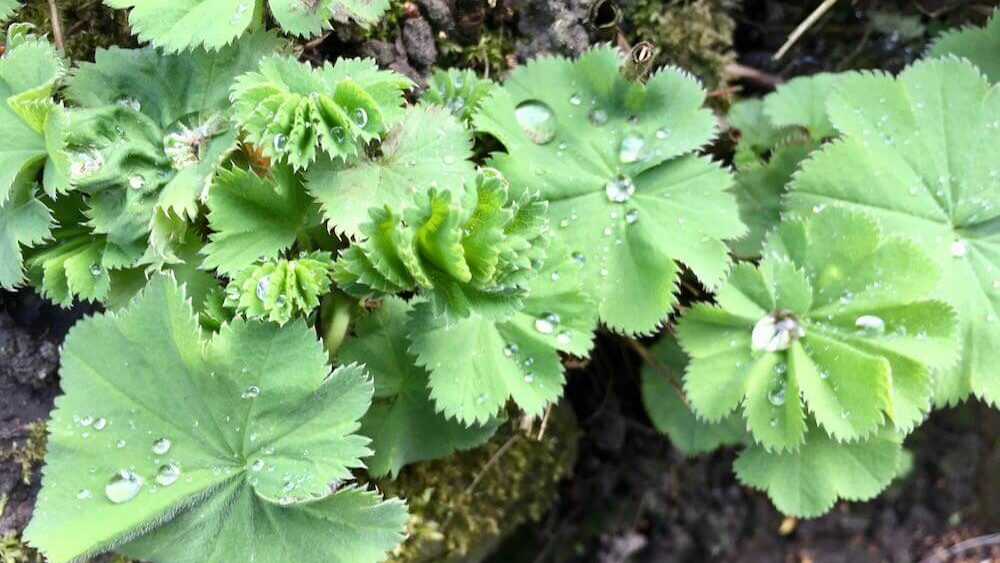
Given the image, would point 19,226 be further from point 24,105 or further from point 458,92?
point 458,92

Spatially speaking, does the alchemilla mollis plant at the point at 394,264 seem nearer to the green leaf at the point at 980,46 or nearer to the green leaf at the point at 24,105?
the green leaf at the point at 24,105

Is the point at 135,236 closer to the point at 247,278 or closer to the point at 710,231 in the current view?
the point at 247,278

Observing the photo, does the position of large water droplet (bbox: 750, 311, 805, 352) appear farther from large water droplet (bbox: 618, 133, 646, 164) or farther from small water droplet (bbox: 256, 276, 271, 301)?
small water droplet (bbox: 256, 276, 271, 301)

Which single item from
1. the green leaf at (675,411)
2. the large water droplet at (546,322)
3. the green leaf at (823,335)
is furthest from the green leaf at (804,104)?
the large water droplet at (546,322)

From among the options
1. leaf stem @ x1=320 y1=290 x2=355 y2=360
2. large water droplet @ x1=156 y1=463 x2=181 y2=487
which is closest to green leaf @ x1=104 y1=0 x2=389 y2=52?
leaf stem @ x1=320 y1=290 x2=355 y2=360

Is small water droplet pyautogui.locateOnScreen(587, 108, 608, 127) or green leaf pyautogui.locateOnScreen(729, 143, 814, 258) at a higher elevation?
small water droplet pyautogui.locateOnScreen(587, 108, 608, 127)
